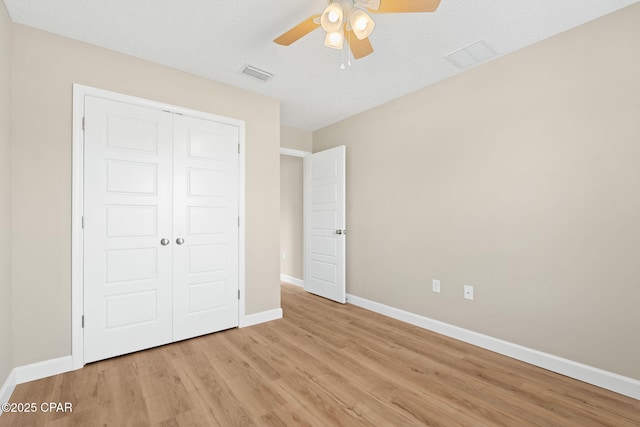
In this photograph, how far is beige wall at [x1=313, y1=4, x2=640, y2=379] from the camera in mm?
2006

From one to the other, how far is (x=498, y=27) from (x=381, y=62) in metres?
0.91

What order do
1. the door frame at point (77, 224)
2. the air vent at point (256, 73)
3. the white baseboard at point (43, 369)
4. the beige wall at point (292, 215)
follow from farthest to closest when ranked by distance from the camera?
the beige wall at point (292, 215) → the air vent at point (256, 73) → the door frame at point (77, 224) → the white baseboard at point (43, 369)

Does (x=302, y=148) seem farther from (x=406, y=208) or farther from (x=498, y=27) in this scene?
(x=498, y=27)

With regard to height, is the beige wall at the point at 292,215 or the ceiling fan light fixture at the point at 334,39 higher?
the ceiling fan light fixture at the point at 334,39

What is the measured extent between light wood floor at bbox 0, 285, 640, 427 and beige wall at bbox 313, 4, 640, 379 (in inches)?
17.0

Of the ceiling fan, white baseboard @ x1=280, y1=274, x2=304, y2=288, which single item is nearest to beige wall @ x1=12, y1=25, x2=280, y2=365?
the ceiling fan

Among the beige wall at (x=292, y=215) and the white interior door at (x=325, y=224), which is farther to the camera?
the beige wall at (x=292, y=215)

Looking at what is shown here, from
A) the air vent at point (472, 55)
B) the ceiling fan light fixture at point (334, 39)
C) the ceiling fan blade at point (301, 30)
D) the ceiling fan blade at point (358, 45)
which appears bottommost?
the ceiling fan light fixture at point (334, 39)

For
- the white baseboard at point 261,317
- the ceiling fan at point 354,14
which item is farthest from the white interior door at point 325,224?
the ceiling fan at point 354,14

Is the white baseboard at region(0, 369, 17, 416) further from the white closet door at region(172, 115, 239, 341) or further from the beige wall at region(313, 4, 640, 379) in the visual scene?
the beige wall at region(313, 4, 640, 379)

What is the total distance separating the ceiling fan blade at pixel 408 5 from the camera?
5.06 feet

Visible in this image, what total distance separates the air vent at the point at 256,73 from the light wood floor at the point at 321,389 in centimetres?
263

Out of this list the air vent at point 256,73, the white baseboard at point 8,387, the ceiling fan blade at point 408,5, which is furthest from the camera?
the air vent at point 256,73

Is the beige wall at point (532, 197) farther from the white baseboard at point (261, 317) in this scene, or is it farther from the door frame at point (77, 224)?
the door frame at point (77, 224)
